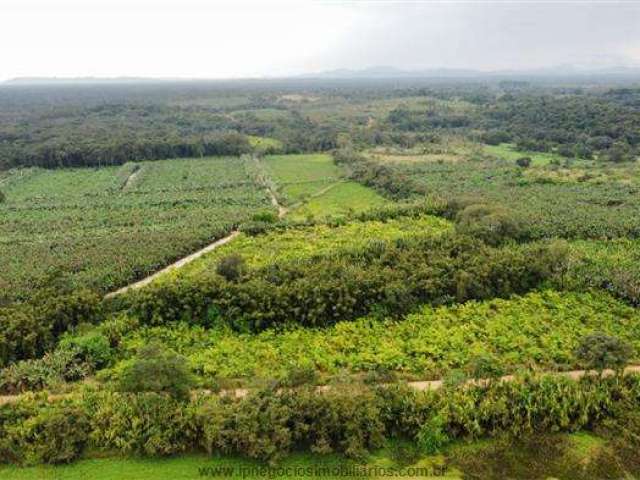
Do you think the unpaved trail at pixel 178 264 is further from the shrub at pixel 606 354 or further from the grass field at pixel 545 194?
the shrub at pixel 606 354

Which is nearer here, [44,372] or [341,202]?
[44,372]

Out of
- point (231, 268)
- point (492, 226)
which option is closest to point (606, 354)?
point (492, 226)

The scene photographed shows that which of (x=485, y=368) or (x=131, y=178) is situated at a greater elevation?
(x=131, y=178)

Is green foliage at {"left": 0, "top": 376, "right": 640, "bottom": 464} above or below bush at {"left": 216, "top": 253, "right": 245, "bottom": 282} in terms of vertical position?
below

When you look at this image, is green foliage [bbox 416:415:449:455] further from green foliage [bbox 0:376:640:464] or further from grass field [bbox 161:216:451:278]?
grass field [bbox 161:216:451:278]

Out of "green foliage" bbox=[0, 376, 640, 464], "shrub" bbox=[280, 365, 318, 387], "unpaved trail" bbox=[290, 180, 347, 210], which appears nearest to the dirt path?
"unpaved trail" bbox=[290, 180, 347, 210]

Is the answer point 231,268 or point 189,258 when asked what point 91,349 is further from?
point 189,258

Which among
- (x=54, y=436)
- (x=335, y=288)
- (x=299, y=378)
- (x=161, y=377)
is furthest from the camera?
(x=335, y=288)

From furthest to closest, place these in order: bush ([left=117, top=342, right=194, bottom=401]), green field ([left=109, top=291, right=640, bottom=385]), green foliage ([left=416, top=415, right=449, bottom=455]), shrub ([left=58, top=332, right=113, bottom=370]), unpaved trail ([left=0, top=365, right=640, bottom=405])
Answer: shrub ([left=58, top=332, right=113, bottom=370]), green field ([left=109, top=291, right=640, bottom=385]), unpaved trail ([left=0, top=365, right=640, bottom=405]), bush ([left=117, top=342, right=194, bottom=401]), green foliage ([left=416, top=415, right=449, bottom=455])
